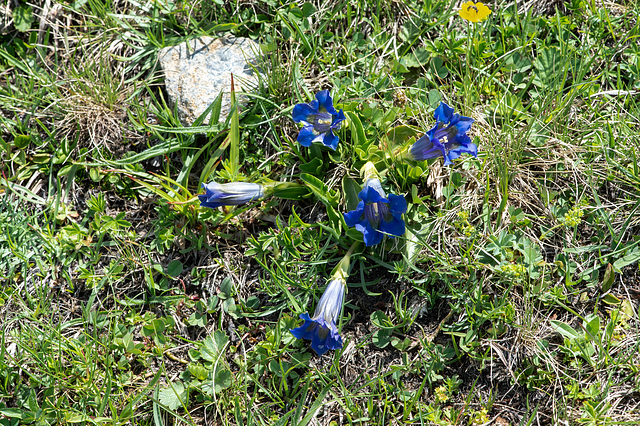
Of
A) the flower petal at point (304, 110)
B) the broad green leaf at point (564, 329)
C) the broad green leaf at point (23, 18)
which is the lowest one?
the broad green leaf at point (564, 329)

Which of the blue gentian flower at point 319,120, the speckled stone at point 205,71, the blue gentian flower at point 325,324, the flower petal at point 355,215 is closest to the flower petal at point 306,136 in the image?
the blue gentian flower at point 319,120

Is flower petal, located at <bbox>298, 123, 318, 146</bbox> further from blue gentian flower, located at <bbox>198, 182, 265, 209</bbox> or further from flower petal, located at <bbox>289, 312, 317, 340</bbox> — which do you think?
flower petal, located at <bbox>289, 312, 317, 340</bbox>

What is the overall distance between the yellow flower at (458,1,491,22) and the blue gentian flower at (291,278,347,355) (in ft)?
5.01

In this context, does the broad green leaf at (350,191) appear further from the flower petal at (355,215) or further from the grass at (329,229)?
the flower petal at (355,215)

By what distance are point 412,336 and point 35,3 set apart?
9.89 feet

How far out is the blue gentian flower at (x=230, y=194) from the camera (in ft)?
8.48

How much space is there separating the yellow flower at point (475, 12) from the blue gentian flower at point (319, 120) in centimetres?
88

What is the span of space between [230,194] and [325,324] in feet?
2.61

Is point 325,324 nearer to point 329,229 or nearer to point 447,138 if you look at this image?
point 329,229

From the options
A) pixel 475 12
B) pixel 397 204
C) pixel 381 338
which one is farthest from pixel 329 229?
pixel 475 12

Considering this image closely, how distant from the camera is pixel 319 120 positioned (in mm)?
2666

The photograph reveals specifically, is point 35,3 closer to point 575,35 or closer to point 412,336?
point 412,336

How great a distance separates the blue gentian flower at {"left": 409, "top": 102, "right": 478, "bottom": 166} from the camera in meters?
A: 2.45

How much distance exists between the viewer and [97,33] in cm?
327
